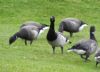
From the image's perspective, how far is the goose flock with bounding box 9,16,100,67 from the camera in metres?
19.1

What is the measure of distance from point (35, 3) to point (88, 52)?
96.1 ft

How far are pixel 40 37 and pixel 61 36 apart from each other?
26.8ft

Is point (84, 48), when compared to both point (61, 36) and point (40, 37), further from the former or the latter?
point (40, 37)

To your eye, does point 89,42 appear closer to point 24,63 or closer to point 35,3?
point 24,63

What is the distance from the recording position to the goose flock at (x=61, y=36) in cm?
1906

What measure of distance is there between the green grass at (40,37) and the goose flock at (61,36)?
1.66ft

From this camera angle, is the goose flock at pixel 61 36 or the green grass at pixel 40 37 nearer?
Answer: the green grass at pixel 40 37

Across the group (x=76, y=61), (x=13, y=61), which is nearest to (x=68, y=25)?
(x=76, y=61)

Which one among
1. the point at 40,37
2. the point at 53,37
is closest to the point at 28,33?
the point at 53,37

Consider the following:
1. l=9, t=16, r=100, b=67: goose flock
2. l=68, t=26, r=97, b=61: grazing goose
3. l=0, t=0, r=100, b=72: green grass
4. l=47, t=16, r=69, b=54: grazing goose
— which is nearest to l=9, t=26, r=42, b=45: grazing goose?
l=9, t=16, r=100, b=67: goose flock

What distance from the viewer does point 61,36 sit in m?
21.3

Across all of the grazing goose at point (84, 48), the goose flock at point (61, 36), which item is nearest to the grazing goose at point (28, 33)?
the goose flock at point (61, 36)

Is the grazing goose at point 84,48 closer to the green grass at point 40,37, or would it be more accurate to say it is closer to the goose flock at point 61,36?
the goose flock at point 61,36

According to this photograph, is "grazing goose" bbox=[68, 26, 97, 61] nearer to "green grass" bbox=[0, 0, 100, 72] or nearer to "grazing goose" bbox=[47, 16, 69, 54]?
"green grass" bbox=[0, 0, 100, 72]
